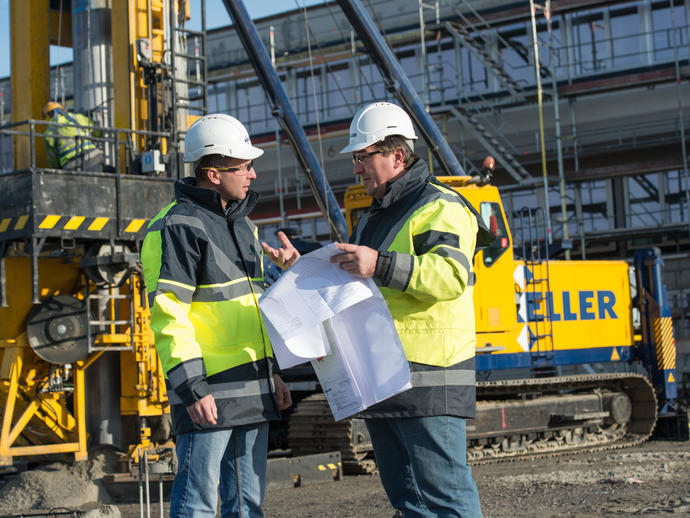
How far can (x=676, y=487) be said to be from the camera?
304 inches

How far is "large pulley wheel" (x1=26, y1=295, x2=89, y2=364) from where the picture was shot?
351 inches

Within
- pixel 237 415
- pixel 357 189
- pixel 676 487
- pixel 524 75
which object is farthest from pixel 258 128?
pixel 237 415

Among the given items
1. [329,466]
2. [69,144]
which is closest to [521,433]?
[329,466]

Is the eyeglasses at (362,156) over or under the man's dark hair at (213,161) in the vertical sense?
under

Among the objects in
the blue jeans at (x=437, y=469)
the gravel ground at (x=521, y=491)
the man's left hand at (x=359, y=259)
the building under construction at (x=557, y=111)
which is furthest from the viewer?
the building under construction at (x=557, y=111)

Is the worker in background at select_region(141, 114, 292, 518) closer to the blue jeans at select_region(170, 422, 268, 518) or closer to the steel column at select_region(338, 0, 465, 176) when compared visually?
the blue jeans at select_region(170, 422, 268, 518)

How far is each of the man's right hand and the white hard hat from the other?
3.57 ft

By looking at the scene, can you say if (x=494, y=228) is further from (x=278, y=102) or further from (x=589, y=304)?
(x=278, y=102)

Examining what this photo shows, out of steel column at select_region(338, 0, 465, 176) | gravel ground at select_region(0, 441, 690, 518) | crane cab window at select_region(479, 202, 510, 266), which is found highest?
steel column at select_region(338, 0, 465, 176)

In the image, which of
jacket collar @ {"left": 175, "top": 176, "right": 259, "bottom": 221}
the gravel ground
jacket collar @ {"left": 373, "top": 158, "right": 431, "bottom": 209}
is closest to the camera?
jacket collar @ {"left": 373, "top": 158, "right": 431, "bottom": 209}

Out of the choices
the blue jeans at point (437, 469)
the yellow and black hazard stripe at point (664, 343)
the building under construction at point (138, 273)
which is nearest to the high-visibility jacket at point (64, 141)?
the building under construction at point (138, 273)

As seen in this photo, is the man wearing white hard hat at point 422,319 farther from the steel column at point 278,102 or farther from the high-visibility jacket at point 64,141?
the steel column at point 278,102

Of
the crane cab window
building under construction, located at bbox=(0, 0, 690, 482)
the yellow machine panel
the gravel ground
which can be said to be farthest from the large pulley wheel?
the yellow machine panel

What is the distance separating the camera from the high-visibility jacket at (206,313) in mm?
3756
